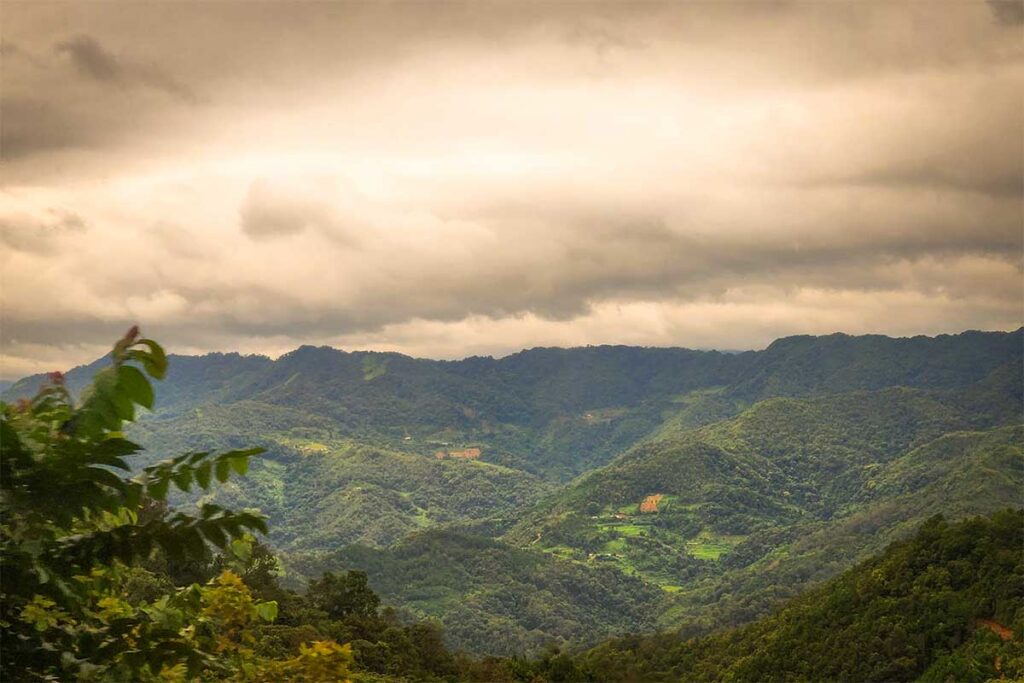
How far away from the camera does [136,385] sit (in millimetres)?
3568

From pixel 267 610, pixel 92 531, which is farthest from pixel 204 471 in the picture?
pixel 267 610

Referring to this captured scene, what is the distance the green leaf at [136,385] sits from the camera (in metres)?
3.54

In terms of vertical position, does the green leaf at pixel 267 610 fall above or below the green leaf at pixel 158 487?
below

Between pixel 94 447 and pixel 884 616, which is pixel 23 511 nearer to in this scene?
pixel 94 447

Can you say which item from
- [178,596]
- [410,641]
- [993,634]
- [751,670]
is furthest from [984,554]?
[178,596]

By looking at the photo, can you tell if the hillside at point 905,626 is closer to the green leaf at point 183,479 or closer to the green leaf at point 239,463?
the green leaf at point 239,463

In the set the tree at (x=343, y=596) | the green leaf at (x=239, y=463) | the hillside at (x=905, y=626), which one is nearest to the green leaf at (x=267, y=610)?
the green leaf at (x=239, y=463)

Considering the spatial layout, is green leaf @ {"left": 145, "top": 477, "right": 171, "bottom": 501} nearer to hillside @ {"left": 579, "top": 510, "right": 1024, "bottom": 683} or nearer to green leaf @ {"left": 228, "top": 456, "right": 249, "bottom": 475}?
green leaf @ {"left": 228, "top": 456, "right": 249, "bottom": 475}

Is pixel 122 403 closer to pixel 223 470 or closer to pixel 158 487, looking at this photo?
pixel 158 487

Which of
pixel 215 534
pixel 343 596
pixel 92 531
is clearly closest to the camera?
pixel 215 534

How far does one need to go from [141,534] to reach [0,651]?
32.2 inches

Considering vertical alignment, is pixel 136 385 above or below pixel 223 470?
above

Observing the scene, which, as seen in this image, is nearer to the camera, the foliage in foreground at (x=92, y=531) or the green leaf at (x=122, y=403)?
the foliage in foreground at (x=92, y=531)

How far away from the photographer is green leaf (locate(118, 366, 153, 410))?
11.6 ft
